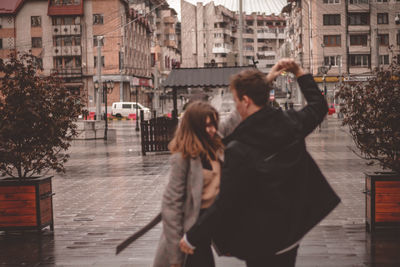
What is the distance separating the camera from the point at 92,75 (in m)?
70.3

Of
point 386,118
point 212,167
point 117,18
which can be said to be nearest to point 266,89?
point 212,167

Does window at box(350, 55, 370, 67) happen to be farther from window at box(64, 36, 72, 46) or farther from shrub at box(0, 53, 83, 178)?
shrub at box(0, 53, 83, 178)

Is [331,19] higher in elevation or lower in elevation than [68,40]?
higher

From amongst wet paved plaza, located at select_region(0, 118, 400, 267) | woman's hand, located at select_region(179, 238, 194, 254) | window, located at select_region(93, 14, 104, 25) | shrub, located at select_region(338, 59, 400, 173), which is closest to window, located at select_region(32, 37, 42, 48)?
window, located at select_region(93, 14, 104, 25)

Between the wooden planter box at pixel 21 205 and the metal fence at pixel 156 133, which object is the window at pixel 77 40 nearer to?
the metal fence at pixel 156 133

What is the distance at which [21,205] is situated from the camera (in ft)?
25.8

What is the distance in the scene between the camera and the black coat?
3.04 metres

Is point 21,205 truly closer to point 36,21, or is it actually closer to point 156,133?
point 156,133

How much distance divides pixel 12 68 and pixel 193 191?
18.1 feet

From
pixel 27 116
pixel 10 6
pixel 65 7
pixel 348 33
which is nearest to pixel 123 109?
pixel 65 7

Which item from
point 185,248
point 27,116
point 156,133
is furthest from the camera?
point 156,133

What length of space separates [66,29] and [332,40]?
31.4 m

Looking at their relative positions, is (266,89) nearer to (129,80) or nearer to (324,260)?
(324,260)

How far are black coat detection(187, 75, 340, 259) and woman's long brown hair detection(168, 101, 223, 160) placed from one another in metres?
0.39
